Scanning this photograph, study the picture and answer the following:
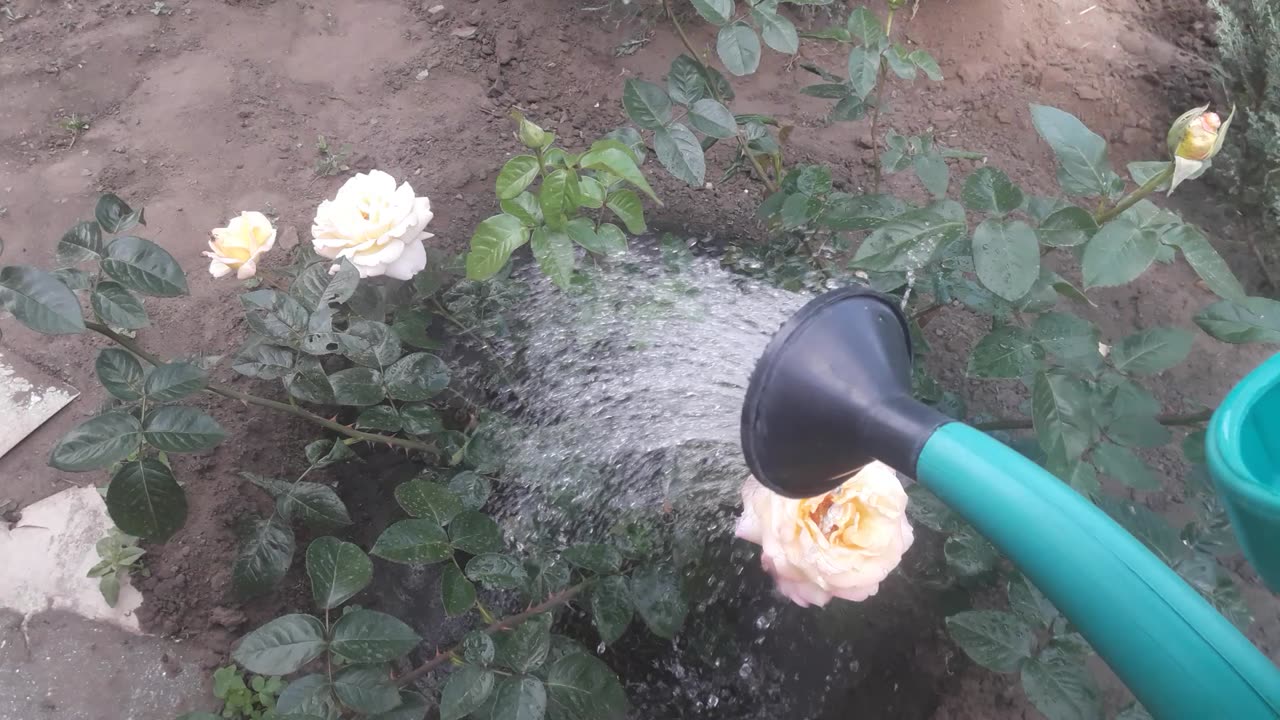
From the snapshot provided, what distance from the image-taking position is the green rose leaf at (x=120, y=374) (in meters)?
0.98

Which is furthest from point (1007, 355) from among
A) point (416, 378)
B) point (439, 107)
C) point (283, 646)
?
point (439, 107)

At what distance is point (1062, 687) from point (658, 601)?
0.54m

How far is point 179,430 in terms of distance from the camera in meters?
0.98

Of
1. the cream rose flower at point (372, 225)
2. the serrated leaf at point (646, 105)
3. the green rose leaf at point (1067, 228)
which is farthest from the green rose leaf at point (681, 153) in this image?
the green rose leaf at point (1067, 228)

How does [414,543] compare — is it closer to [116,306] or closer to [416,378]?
[416,378]

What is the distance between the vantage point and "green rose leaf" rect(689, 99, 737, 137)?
4.01 ft

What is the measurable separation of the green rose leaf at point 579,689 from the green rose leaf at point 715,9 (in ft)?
3.20

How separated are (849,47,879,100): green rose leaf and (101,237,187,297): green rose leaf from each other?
3.48ft

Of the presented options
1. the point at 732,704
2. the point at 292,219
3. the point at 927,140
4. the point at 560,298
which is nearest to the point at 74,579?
the point at 292,219

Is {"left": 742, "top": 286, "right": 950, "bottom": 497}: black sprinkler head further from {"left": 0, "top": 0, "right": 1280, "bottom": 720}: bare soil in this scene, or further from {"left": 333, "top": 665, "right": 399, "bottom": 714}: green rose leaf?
{"left": 0, "top": 0, "right": 1280, "bottom": 720}: bare soil

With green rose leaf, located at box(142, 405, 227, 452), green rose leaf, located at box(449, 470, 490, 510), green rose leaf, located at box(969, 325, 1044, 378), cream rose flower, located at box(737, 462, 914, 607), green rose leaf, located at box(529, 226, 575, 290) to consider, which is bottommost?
green rose leaf, located at box(449, 470, 490, 510)

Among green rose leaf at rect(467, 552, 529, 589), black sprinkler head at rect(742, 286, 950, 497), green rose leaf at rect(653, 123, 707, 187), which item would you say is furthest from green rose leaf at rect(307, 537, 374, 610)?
green rose leaf at rect(653, 123, 707, 187)

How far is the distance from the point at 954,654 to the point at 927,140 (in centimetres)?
94

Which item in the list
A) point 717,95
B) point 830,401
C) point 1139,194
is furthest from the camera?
point 717,95
